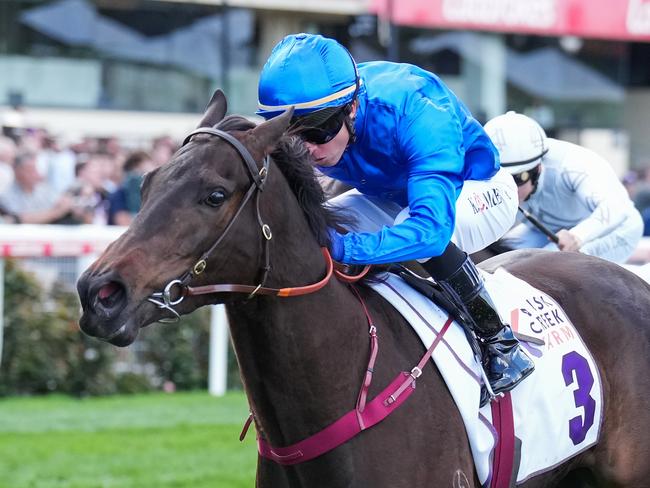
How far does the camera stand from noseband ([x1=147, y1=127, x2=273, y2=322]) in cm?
285

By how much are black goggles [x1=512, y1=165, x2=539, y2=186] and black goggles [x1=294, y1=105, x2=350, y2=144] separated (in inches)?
69.0

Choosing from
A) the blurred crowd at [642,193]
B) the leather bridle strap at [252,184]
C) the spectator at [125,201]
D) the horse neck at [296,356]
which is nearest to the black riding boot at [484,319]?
the horse neck at [296,356]

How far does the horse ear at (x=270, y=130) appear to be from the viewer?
9.98 ft

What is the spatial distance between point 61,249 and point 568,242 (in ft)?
14.4

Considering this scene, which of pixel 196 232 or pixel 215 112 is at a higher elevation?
pixel 215 112

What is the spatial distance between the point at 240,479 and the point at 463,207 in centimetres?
305

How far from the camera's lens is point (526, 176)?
16.4 feet

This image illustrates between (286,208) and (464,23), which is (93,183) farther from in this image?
(464,23)

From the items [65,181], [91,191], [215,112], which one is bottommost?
[65,181]

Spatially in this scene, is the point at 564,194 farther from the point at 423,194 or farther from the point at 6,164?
the point at 6,164

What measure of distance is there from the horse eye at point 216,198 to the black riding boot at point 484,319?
0.84 m

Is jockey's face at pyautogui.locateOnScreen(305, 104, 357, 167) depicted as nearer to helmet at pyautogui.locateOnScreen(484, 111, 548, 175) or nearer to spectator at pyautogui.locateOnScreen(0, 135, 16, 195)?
helmet at pyautogui.locateOnScreen(484, 111, 548, 175)

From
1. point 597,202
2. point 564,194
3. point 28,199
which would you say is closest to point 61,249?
point 28,199

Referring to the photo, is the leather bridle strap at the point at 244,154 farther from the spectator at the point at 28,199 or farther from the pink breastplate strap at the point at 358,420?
the spectator at the point at 28,199
